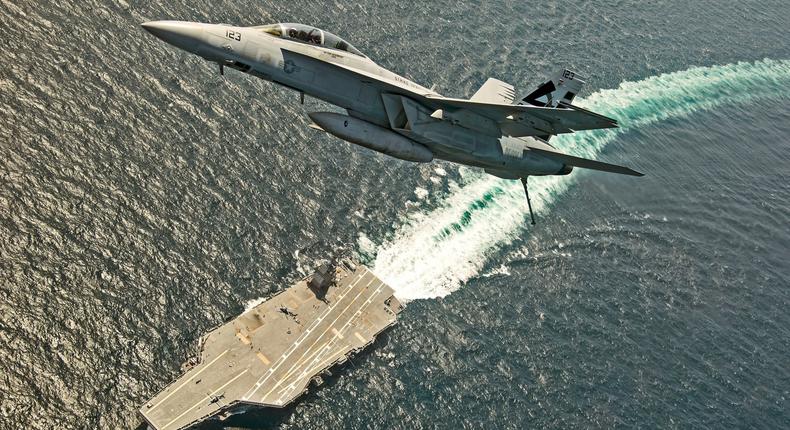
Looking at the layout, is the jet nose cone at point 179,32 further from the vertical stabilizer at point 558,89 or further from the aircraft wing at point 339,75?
the vertical stabilizer at point 558,89

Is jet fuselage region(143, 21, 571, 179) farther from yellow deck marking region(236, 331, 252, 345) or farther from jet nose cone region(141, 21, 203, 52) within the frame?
yellow deck marking region(236, 331, 252, 345)

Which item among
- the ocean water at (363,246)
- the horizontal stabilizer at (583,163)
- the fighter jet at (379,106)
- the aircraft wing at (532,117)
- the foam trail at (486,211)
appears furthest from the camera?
the foam trail at (486,211)

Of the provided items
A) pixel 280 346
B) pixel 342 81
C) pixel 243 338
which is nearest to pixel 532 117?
pixel 342 81

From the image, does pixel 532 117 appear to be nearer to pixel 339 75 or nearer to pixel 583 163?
pixel 583 163

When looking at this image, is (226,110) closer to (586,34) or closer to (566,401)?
(566,401)

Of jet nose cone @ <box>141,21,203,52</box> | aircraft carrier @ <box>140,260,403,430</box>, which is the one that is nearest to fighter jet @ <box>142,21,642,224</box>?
jet nose cone @ <box>141,21,203,52</box>

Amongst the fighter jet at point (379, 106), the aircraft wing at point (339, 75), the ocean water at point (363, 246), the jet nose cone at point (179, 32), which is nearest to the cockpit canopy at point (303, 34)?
the fighter jet at point (379, 106)

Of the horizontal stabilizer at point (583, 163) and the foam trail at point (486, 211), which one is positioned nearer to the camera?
the horizontal stabilizer at point (583, 163)

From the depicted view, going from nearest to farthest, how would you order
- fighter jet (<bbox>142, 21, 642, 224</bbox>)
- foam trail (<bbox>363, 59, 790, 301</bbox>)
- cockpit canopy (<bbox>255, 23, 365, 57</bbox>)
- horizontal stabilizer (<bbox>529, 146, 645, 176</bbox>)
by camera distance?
fighter jet (<bbox>142, 21, 642, 224</bbox>), cockpit canopy (<bbox>255, 23, 365, 57</bbox>), horizontal stabilizer (<bbox>529, 146, 645, 176</bbox>), foam trail (<bbox>363, 59, 790, 301</bbox>)
